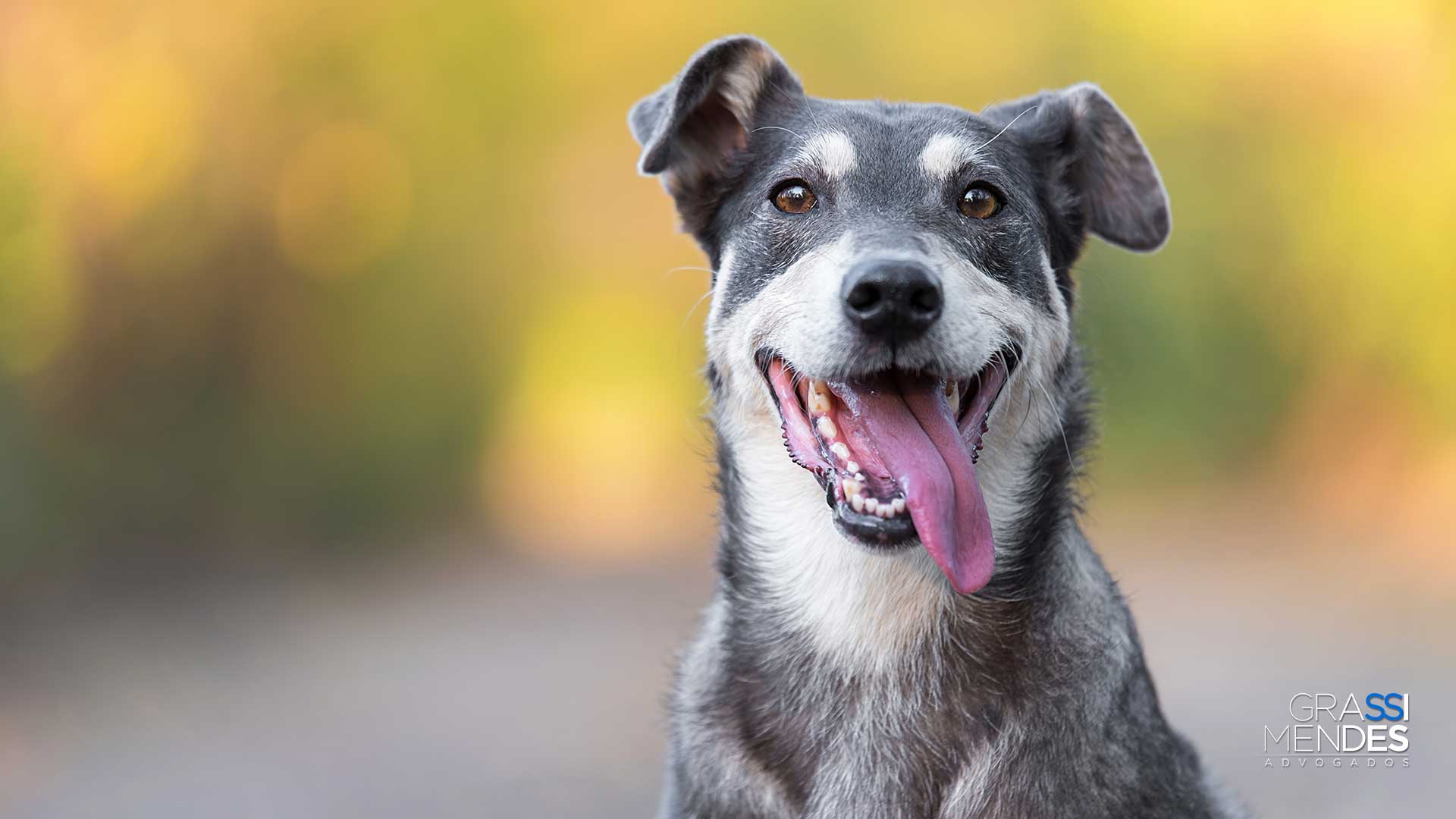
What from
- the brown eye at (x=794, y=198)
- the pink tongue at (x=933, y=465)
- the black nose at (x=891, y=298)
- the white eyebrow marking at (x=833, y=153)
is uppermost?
the white eyebrow marking at (x=833, y=153)

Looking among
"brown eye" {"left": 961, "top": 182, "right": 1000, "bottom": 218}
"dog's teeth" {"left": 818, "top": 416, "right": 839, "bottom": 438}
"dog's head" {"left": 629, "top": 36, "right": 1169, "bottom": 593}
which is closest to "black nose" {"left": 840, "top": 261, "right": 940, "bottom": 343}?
"dog's head" {"left": 629, "top": 36, "right": 1169, "bottom": 593}

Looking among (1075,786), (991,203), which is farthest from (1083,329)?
(1075,786)

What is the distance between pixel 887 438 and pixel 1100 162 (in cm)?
165

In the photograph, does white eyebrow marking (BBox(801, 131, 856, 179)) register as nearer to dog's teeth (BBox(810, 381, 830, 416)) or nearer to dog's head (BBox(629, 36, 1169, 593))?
dog's head (BBox(629, 36, 1169, 593))

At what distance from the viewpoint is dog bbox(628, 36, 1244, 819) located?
12.8ft

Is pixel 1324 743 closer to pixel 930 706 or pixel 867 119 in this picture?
pixel 930 706

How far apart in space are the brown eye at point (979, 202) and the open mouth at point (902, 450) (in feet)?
1.71

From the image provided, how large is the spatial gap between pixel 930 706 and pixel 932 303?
4.07 ft

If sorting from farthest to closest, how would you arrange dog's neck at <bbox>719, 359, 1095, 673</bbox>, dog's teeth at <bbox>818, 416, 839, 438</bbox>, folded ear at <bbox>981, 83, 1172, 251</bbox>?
folded ear at <bbox>981, 83, 1172, 251</bbox>
dog's neck at <bbox>719, 359, 1095, 673</bbox>
dog's teeth at <bbox>818, 416, 839, 438</bbox>

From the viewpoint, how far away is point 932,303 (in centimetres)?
384

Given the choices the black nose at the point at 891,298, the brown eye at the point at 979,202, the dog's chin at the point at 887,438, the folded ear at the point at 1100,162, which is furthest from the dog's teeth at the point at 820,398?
the folded ear at the point at 1100,162

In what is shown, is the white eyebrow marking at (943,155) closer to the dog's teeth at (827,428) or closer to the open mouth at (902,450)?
the open mouth at (902,450)

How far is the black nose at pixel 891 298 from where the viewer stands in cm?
379

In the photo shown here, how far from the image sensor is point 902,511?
3.82 meters
